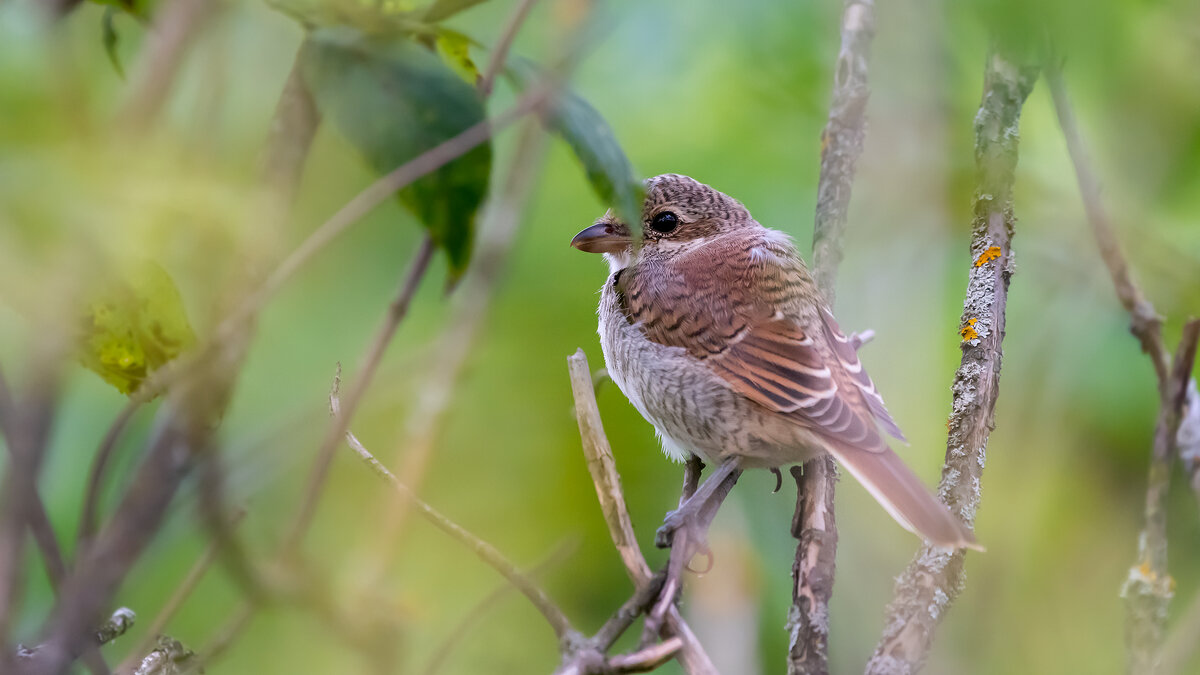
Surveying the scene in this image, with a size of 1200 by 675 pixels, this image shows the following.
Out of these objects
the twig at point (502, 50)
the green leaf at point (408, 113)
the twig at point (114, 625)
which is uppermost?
the twig at point (502, 50)

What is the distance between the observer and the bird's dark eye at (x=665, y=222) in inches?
116

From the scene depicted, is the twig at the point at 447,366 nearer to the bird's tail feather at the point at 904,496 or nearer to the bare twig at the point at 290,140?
the bare twig at the point at 290,140

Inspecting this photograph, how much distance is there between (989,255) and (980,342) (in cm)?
18

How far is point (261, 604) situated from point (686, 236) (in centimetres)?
220

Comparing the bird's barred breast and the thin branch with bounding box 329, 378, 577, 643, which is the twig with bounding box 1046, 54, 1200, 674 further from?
the thin branch with bounding box 329, 378, 577, 643

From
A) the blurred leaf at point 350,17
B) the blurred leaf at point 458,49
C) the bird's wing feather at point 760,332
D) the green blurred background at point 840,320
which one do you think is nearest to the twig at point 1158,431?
the green blurred background at point 840,320

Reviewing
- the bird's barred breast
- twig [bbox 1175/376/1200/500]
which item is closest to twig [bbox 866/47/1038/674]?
twig [bbox 1175/376/1200/500]

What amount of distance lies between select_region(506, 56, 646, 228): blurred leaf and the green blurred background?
690 mm

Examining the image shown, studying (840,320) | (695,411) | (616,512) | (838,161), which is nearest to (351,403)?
(616,512)

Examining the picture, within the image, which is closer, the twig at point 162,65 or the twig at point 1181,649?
the twig at point 162,65

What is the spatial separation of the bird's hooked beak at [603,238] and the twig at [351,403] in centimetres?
178

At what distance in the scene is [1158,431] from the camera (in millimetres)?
1641

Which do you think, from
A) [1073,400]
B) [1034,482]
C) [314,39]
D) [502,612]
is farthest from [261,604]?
[1073,400]

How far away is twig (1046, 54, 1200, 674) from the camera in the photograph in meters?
1.53
